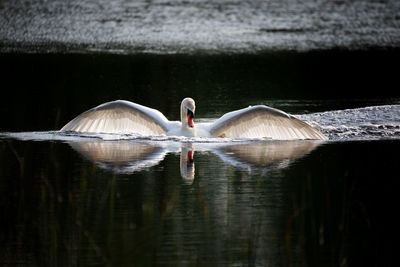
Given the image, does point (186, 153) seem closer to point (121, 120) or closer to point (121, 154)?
point (121, 154)

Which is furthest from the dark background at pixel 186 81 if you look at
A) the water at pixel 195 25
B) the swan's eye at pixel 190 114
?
the swan's eye at pixel 190 114

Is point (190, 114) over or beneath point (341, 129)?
over

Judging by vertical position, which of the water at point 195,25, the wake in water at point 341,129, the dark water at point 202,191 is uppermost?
the water at point 195,25

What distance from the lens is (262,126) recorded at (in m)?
13.7

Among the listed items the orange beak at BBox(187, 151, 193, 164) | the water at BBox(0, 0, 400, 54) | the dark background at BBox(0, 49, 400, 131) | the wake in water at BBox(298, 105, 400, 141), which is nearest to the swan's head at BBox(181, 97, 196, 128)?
the orange beak at BBox(187, 151, 193, 164)

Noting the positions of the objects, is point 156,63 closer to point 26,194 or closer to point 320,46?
point 320,46

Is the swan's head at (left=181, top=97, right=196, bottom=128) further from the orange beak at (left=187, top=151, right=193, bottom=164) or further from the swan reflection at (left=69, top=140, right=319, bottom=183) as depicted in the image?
the orange beak at (left=187, top=151, right=193, bottom=164)

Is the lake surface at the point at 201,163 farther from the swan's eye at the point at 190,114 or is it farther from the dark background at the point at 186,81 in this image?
the swan's eye at the point at 190,114

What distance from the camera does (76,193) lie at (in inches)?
383

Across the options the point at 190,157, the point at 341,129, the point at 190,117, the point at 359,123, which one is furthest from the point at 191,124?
the point at 359,123

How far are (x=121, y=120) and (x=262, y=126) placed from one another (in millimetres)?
2217

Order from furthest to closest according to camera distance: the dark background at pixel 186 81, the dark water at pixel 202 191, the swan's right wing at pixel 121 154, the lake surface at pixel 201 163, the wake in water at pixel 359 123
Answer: the dark background at pixel 186 81
the wake in water at pixel 359 123
the swan's right wing at pixel 121 154
the lake surface at pixel 201 163
the dark water at pixel 202 191

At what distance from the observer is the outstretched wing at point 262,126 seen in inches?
526

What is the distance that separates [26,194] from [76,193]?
1.77 feet
